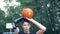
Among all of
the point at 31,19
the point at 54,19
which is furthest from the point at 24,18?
the point at 54,19

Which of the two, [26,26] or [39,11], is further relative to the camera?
[39,11]

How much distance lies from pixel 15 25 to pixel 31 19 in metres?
0.30

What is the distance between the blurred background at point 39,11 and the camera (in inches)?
134

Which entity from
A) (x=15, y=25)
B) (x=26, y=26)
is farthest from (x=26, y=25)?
(x=15, y=25)

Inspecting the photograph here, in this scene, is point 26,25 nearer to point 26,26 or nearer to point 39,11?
point 26,26

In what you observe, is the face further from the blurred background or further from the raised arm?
the blurred background

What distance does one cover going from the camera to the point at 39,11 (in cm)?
343

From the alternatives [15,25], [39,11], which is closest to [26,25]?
[15,25]

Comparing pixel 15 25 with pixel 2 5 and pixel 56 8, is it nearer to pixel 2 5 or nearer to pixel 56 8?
pixel 2 5

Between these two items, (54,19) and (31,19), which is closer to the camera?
Result: (31,19)

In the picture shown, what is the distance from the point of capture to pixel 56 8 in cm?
343

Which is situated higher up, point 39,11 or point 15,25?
point 39,11

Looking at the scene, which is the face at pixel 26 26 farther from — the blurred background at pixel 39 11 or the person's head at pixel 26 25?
the blurred background at pixel 39 11

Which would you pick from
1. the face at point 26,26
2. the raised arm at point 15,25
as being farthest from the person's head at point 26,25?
the raised arm at point 15,25
